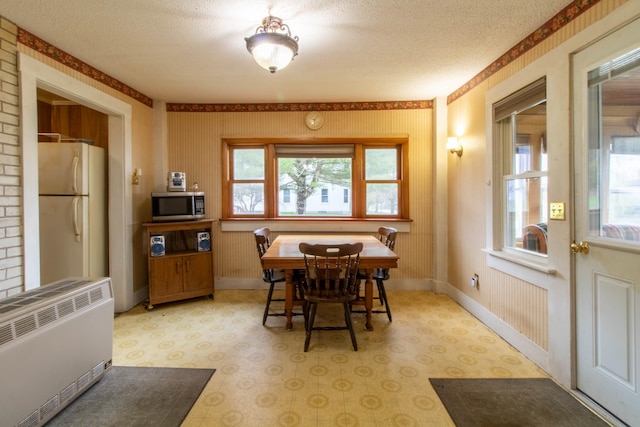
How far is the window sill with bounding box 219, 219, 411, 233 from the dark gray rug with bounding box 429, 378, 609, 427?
82.2 inches

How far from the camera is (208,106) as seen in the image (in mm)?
3770

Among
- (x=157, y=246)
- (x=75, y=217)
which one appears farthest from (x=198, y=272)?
(x=75, y=217)

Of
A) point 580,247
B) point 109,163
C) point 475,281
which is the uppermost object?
point 109,163

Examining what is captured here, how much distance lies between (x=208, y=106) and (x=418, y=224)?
323cm

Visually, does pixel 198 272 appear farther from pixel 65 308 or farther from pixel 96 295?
pixel 65 308

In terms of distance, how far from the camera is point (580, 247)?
177 cm

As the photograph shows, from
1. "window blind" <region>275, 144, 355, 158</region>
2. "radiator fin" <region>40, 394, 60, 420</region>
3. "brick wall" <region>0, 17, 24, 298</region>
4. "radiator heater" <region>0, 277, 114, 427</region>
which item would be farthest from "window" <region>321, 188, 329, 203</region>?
"radiator fin" <region>40, 394, 60, 420</region>

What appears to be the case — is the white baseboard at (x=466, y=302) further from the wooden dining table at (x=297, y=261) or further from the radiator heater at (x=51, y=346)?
the radiator heater at (x=51, y=346)

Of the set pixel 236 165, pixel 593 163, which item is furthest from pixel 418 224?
pixel 236 165

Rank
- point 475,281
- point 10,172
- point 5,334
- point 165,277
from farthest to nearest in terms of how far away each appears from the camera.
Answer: point 165,277
point 475,281
point 10,172
point 5,334

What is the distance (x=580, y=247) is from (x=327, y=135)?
9.23 ft

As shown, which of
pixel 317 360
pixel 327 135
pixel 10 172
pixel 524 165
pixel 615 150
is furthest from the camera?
pixel 327 135

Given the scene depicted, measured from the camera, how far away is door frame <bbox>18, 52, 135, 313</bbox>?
6.87 ft

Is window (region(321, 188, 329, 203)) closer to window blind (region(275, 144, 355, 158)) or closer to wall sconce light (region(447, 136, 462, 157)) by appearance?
window blind (region(275, 144, 355, 158))
